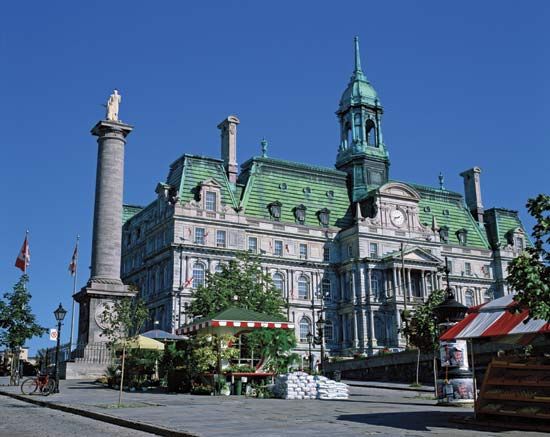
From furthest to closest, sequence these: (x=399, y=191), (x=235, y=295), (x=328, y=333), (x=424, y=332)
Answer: (x=399, y=191) < (x=328, y=333) < (x=235, y=295) < (x=424, y=332)

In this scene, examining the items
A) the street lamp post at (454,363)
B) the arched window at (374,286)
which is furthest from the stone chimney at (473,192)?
the street lamp post at (454,363)

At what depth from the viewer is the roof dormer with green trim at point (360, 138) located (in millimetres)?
85438

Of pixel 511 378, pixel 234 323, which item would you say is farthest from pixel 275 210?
pixel 511 378

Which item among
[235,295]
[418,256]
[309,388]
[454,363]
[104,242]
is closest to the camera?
[454,363]

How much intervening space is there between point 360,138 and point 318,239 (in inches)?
689

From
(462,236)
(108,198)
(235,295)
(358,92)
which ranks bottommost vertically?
(235,295)

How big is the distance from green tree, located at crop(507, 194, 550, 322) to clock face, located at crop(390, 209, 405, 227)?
2582 inches

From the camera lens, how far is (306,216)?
78.9m

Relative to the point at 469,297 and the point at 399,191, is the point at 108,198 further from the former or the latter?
the point at 469,297

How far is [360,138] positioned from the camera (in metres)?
87.9

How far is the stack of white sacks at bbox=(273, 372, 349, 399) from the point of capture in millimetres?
25375

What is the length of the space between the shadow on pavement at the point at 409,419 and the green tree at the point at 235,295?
109 feet

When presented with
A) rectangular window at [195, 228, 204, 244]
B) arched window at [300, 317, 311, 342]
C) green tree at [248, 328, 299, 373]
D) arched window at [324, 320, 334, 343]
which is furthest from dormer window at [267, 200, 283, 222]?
green tree at [248, 328, 299, 373]

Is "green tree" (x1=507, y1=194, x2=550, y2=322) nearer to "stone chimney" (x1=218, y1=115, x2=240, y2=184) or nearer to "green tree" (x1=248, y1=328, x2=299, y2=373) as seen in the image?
"green tree" (x1=248, y1=328, x2=299, y2=373)
